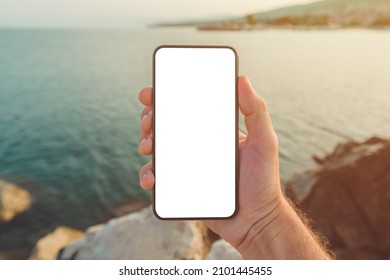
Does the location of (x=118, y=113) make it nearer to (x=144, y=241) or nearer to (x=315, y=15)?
(x=315, y=15)

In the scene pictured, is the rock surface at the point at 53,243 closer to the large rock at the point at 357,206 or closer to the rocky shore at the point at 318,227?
the rocky shore at the point at 318,227

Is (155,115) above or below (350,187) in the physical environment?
above

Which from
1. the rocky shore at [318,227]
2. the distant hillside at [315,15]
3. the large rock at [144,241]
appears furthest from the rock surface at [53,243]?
the distant hillside at [315,15]

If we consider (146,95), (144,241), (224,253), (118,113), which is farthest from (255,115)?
(118,113)
